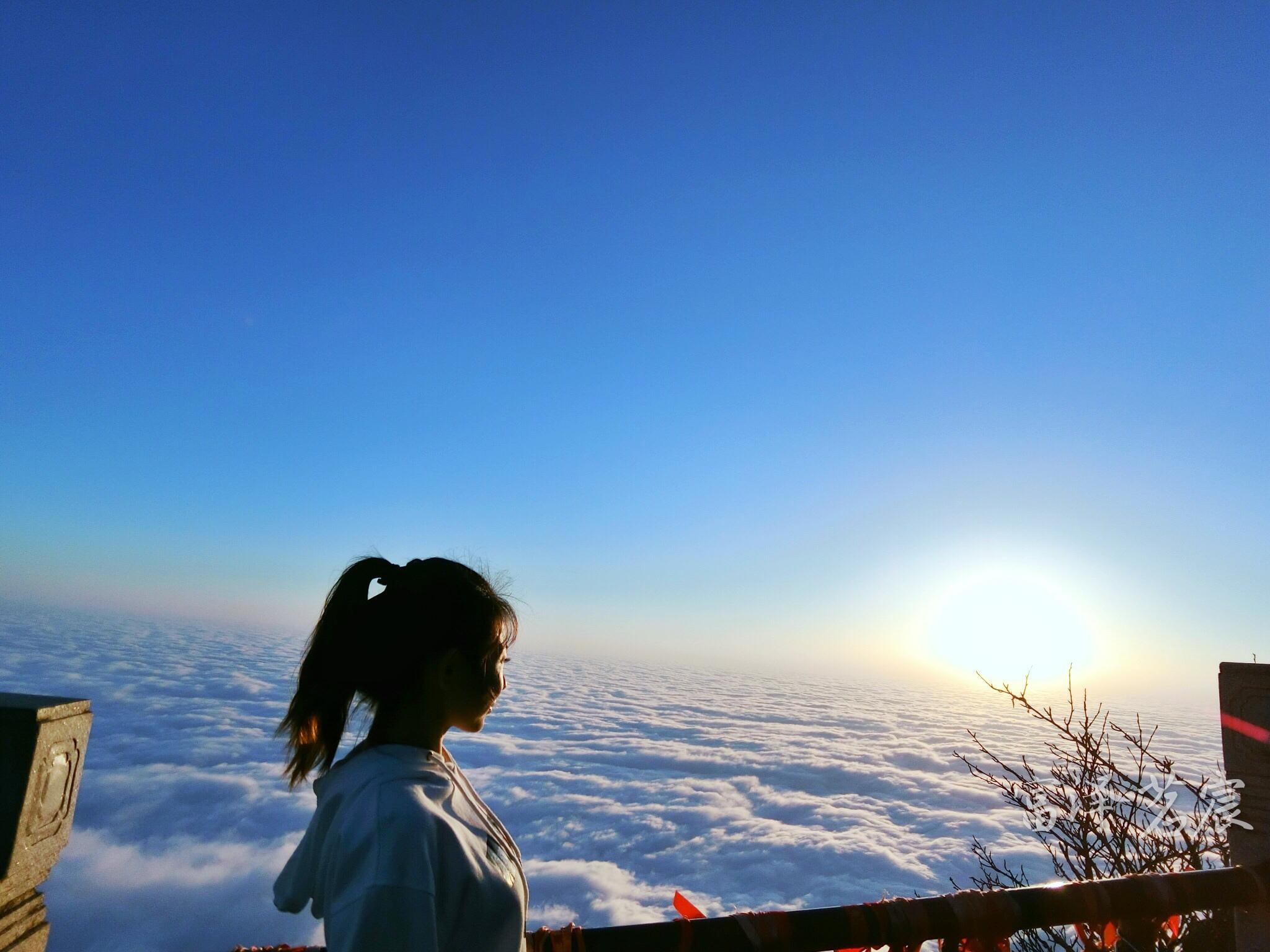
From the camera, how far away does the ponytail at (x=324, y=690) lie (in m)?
1.24

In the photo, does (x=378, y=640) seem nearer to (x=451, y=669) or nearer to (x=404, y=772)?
(x=451, y=669)

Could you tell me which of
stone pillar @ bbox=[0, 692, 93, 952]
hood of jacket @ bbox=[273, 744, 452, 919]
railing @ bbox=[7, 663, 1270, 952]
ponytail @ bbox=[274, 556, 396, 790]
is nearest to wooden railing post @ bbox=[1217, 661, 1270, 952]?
railing @ bbox=[7, 663, 1270, 952]

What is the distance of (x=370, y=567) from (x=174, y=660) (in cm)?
11129

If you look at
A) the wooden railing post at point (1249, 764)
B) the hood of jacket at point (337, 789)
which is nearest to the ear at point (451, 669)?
the hood of jacket at point (337, 789)

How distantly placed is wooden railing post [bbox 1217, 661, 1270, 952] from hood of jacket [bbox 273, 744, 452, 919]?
234 cm

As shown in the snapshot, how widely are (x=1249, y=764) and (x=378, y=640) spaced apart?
256cm

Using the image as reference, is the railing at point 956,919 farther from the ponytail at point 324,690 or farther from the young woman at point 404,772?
the ponytail at point 324,690

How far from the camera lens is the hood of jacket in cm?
92

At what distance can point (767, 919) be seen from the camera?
1376 mm

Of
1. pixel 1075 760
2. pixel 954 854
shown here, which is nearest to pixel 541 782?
pixel 954 854

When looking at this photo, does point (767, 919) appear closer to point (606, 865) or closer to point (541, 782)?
point (606, 865)

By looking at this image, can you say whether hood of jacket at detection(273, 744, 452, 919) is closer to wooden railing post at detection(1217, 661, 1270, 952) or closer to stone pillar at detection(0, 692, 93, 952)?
stone pillar at detection(0, 692, 93, 952)

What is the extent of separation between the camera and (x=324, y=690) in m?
1.24

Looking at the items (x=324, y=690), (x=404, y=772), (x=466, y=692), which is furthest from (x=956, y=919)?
(x=324, y=690)
